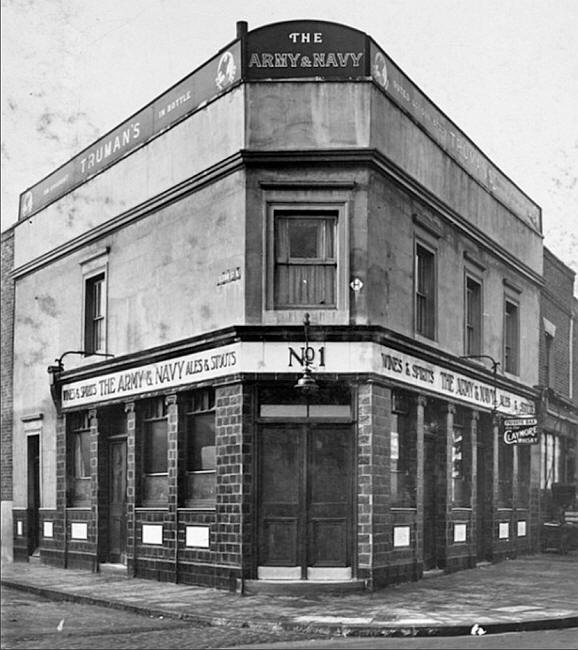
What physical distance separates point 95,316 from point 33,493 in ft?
11.4

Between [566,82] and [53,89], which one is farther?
[566,82]

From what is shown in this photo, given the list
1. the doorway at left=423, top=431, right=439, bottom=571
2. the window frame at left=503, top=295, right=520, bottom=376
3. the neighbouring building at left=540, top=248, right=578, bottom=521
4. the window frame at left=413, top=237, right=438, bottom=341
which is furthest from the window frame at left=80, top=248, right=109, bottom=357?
the neighbouring building at left=540, top=248, right=578, bottom=521

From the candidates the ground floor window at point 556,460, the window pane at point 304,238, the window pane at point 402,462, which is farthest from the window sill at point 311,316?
the ground floor window at point 556,460

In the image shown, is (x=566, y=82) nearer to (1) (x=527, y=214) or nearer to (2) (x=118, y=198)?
(1) (x=527, y=214)

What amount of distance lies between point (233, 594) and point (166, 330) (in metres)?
4.39

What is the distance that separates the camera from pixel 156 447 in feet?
66.0

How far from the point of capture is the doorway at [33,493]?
16389mm

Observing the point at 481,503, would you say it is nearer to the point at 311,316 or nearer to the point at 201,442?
the point at 201,442

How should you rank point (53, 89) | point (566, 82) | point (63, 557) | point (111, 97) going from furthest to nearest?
point (63, 557), point (566, 82), point (111, 97), point (53, 89)

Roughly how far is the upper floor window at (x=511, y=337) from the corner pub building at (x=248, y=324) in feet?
12.2

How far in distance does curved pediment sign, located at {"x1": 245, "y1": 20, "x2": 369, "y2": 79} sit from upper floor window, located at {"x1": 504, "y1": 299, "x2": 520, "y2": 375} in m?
7.74

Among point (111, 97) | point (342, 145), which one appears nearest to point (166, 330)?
point (342, 145)

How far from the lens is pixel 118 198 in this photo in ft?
62.6

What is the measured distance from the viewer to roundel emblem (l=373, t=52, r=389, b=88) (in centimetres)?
1748
